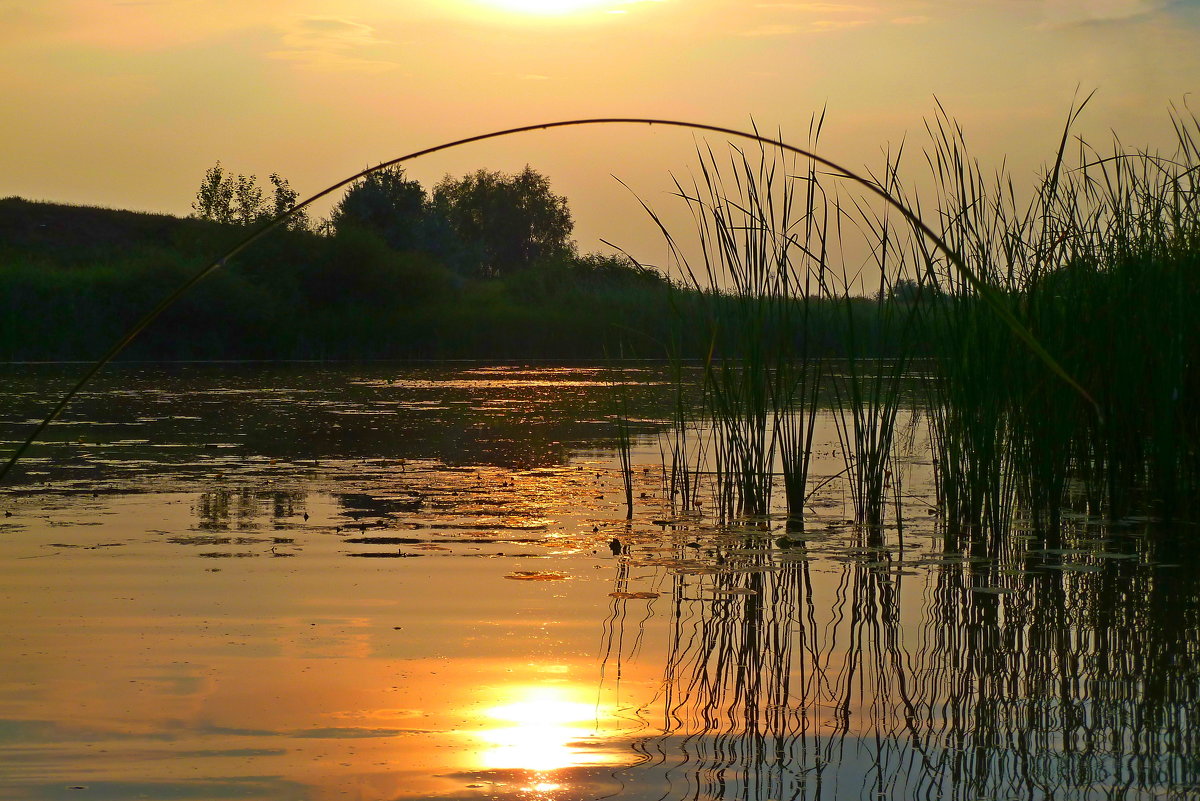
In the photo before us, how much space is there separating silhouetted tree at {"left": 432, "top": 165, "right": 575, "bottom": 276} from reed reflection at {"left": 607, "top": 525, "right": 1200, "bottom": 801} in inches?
2915

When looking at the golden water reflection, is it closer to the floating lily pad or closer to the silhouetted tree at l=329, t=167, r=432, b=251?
the floating lily pad

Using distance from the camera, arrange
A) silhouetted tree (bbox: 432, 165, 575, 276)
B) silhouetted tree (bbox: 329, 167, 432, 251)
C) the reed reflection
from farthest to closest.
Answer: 1. silhouetted tree (bbox: 432, 165, 575, 276)
2. silhouetted tree (bbox: 329, 167, 432, 251)
3. the reed reflection

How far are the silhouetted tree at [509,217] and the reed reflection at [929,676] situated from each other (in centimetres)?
7404

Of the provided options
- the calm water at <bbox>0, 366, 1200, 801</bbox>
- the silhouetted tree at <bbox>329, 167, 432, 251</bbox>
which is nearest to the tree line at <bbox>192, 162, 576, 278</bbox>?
the silhouetted tree at <bbox>329, 167, 432, 251</bbox>

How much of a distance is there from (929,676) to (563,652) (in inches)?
38.3

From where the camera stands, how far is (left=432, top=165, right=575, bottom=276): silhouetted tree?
261ft

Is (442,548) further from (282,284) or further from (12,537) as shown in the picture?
(282,284)

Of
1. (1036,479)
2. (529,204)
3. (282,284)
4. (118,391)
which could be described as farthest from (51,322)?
(529,204)

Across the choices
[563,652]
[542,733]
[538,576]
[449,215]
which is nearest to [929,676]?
[563,652]

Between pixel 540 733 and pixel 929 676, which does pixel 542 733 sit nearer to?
pixel 540 733

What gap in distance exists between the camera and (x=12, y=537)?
501 centimetres

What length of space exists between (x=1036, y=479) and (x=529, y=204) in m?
77.4

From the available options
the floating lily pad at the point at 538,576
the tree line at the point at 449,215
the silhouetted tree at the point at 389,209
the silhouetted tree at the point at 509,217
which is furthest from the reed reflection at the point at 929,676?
the silhouetted tree at the point at 509,217

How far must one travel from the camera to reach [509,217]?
7988 centimetres
